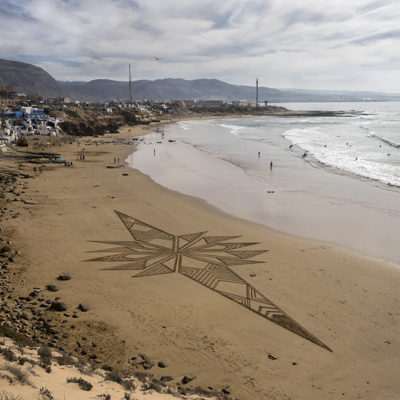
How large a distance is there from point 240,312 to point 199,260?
3.78 metres

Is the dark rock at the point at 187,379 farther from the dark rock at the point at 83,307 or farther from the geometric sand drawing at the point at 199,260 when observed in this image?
the dark rock at the point at 83,307

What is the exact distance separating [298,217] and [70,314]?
13663mm

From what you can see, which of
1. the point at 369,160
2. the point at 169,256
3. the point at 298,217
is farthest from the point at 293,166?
the point at 169,256

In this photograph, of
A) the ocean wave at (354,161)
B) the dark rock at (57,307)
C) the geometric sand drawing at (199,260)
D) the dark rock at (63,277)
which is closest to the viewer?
the dark rock at (57,307)

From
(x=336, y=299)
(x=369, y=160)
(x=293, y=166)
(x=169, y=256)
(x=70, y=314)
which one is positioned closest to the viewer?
(x=70, y=314)

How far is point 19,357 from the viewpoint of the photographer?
6.48 meters

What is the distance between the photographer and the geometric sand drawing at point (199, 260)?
435 inches

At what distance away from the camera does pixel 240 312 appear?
1072 cm

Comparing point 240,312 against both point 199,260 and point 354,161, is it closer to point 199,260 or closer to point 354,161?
point 199,260

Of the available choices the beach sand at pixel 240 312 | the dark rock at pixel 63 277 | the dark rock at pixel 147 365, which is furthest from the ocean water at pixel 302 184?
the dark rock at pixel 147 365

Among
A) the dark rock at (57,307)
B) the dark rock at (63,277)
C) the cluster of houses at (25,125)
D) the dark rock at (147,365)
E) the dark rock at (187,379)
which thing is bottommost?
the dark rock at (187,379)

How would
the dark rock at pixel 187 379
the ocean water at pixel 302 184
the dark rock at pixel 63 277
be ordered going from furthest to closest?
the ocean water at pixel 302 184 → the dark rock at pixel 63 277 → the dark rock at pixel 187 379

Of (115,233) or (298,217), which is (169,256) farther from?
(298,217)

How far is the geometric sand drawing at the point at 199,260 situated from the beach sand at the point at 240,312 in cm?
30
